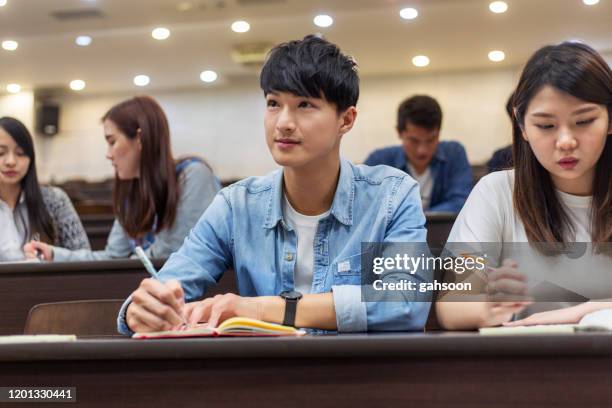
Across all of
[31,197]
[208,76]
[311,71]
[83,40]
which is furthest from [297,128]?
[208,76]

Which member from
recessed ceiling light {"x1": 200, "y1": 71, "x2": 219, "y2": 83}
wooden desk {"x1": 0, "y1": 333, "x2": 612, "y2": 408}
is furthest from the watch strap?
recessed ceiling light {"x1": 200, "y1": 71, "x2": 219, "y2": 83}

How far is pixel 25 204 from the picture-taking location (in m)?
3.07

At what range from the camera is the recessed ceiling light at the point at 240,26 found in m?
8.03

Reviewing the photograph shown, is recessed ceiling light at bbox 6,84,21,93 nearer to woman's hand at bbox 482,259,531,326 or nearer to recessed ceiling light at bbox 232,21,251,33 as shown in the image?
recessed ceiling light at bbox 232,21,251,33

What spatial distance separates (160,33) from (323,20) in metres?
1.75

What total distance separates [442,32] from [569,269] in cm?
718

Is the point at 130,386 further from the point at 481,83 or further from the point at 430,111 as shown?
the point at 481,83

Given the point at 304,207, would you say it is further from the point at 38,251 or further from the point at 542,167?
the point at 38,251

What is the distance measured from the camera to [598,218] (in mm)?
1651

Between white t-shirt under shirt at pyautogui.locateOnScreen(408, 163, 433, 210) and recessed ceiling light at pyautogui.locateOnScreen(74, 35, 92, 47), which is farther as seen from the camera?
recessed ceiling light at pyautogui.locateOnScreen(74, 35, 92, 47)

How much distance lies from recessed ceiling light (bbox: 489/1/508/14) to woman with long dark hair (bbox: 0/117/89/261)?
5.35m

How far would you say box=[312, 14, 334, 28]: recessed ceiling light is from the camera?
25.7 feet

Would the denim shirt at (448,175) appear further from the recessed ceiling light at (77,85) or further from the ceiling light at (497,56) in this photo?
the recessed ceiling light at (77,85)

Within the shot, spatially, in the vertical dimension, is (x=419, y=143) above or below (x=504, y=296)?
above
